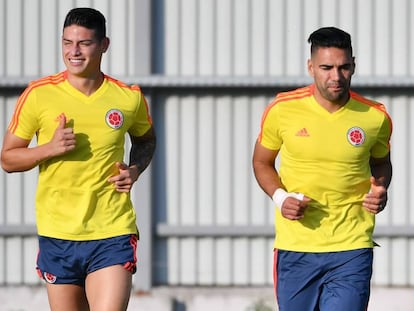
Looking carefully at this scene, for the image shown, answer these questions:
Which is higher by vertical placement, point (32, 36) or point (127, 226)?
point (32, 36)

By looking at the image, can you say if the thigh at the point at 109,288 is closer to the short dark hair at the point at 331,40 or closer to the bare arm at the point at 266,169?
the bare arm at the point at 266,169

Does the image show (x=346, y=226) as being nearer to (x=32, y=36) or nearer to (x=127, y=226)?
(x=127, y=226)

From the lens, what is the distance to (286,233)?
7270 millimetres

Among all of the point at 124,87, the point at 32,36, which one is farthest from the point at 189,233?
the point at 124,87

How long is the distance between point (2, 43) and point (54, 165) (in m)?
4.00

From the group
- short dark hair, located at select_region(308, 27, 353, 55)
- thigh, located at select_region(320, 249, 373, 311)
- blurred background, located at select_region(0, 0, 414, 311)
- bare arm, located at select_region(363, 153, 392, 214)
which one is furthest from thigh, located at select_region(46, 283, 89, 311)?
blurred background, located at select_region(0, 0, 414, 311)

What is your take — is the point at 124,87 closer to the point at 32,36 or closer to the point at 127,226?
the point at 127,226

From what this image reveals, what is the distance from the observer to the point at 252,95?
1105cm

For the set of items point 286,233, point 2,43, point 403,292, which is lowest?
point 403,292

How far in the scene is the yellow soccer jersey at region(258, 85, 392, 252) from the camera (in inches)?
283

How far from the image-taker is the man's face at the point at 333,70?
7.07m

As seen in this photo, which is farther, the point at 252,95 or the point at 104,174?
the point at 252,95

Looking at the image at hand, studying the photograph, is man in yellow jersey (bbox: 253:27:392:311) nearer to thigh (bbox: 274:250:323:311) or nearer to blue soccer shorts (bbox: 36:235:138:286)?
thigh (bbox: 274:250:323:311)

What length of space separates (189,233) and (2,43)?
6.88 ft
